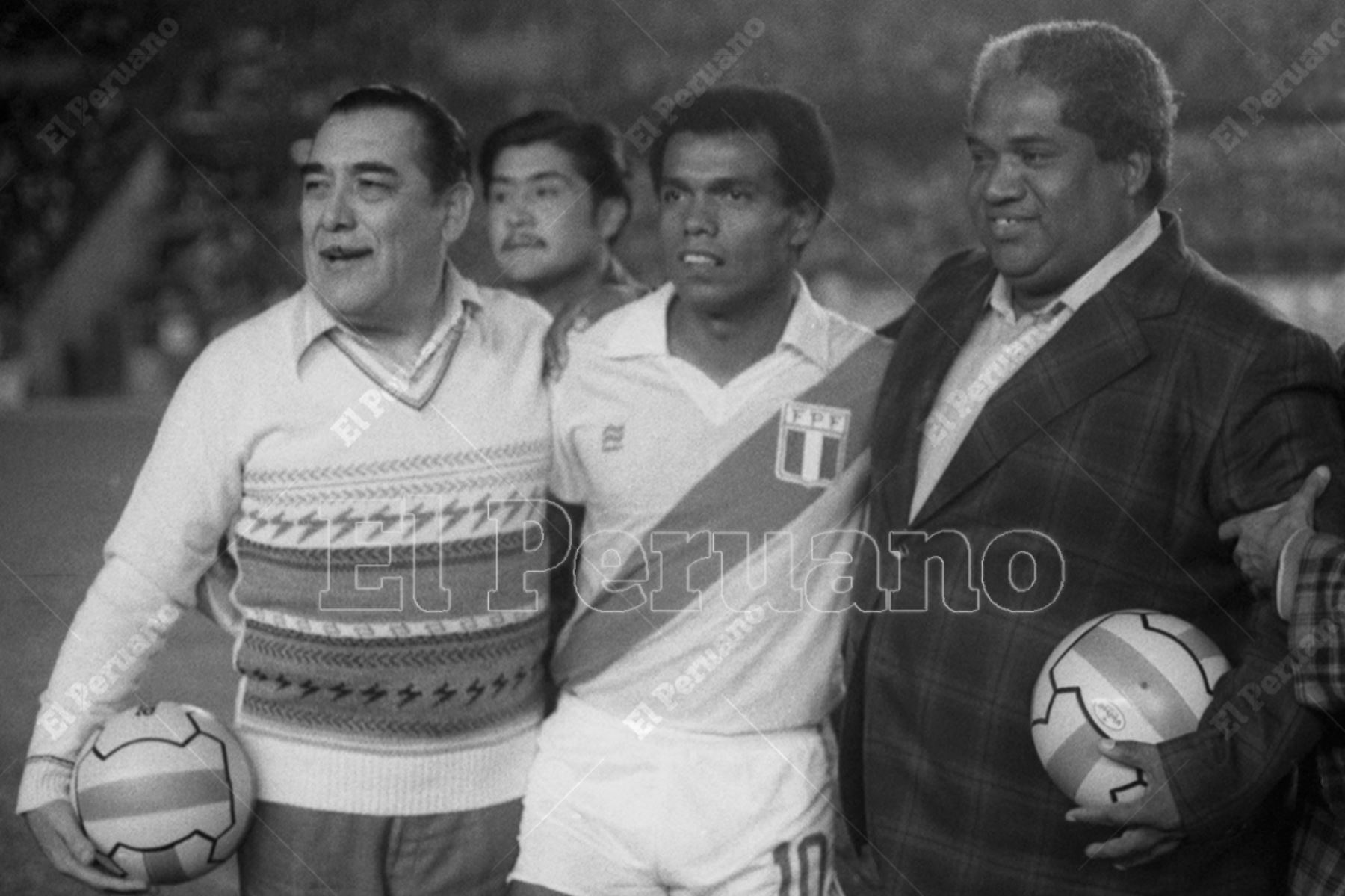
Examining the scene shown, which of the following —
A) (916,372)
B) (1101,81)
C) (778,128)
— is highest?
(1101,81)

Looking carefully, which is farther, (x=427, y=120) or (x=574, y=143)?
(x=574, y=143)

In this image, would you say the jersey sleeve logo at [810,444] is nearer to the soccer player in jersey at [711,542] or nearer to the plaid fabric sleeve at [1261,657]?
the soccer player in jersey at [711,542]

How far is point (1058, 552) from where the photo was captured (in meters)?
2.52

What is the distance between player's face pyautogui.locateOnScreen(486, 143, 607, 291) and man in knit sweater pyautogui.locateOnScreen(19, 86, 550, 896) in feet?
2.40

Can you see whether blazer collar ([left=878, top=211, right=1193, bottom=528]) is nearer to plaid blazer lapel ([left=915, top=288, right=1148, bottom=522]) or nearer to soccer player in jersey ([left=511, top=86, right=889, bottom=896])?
plaid blazer lapel ([left=915, top=288, right=1148, bottom=522])

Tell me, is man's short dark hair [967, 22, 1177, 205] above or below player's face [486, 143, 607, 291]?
above

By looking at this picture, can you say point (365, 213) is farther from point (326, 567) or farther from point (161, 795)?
point (161, 795)

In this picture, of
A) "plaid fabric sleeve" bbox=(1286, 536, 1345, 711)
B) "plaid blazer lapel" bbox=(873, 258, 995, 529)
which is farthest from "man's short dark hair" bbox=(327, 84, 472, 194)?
"plaid fabric sleeve" bbox=(1286, 536, 1345, 711)

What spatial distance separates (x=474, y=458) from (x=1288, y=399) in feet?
4.10

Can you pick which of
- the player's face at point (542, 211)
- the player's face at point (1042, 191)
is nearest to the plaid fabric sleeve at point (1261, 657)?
the player's face at point (1042, 191)

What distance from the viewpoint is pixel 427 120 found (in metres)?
2.73

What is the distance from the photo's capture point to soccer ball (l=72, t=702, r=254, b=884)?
8.27 ft

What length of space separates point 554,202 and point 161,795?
1.51 m

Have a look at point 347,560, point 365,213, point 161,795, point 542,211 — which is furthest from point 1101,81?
point 161,795
